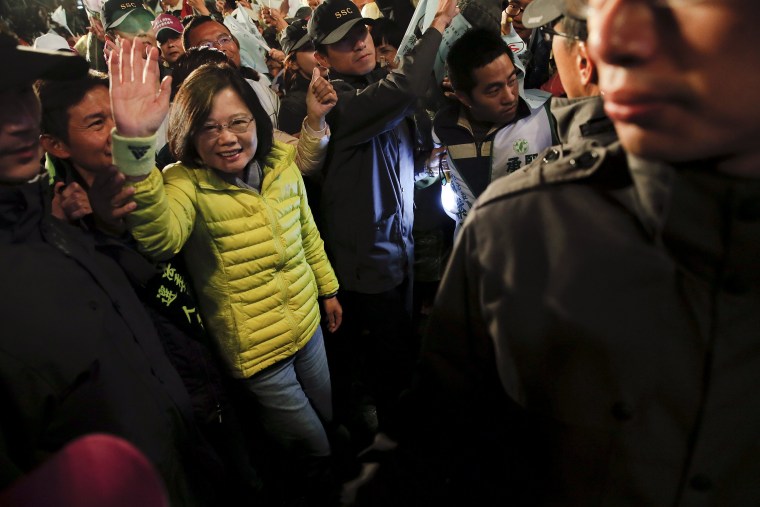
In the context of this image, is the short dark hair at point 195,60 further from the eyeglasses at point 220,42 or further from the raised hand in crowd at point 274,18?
the raised hand in crowd at point 274,18

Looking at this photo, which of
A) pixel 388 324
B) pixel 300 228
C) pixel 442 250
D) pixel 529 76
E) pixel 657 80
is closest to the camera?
pixel 657 80

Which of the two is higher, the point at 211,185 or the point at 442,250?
the point at 211,185

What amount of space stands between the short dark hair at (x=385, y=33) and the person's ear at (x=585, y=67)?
335 centimetres

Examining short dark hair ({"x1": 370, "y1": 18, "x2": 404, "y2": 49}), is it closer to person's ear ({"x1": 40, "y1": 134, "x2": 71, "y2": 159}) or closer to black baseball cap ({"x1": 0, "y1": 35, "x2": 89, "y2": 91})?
person's ear ({"x1": 40, "y1": 134, "x2": 71, "y2": 159})

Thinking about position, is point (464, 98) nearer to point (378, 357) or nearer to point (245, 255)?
point (245, 255)

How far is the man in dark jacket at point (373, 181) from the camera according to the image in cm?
275

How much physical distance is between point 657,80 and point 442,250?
3036 millimetres

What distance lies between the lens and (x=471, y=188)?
2932 mm

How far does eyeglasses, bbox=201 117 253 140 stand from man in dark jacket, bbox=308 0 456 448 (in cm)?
66

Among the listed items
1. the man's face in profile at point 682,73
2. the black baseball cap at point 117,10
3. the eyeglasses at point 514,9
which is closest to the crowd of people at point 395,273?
the man's face in profile at point 682,73

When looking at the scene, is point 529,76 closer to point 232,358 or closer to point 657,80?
point 232,358

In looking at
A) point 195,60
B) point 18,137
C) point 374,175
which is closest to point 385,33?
point 195,60

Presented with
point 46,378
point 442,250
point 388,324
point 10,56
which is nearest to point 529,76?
point 442,250

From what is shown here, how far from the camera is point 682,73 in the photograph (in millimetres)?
604
